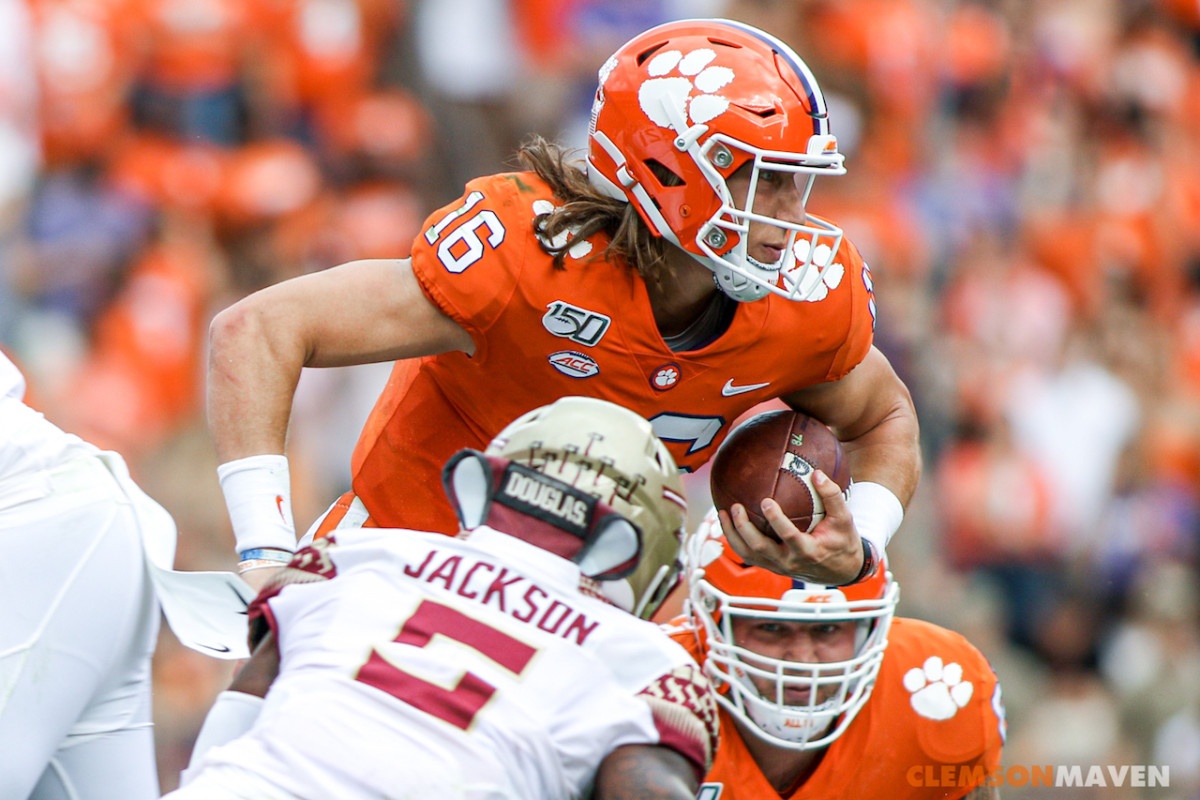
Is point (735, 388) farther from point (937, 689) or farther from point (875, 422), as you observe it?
point (937, 689)

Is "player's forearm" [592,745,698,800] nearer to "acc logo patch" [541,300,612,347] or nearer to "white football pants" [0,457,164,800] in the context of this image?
"white football pants" [0,457,164,800]

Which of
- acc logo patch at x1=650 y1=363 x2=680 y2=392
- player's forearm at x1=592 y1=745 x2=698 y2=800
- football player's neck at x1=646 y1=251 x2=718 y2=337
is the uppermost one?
player's forearm at x1=592 y1=745 x2=698 y2=800

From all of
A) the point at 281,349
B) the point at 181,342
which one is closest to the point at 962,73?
the point at 181,342

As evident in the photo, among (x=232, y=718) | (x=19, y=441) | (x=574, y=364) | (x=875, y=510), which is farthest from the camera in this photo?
(x=875, y=510)

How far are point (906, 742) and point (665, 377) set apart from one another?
103cm

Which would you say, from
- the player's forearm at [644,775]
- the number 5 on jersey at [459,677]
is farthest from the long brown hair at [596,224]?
the player's forearm at [644,775]

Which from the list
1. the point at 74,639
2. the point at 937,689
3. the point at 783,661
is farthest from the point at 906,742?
the point at 74,639

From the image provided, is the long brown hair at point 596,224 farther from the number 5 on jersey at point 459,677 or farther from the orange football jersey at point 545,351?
the number 5 on jersey at point 459,677

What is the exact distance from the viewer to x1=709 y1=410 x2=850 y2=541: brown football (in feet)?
11.0

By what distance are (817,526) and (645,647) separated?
1155mm

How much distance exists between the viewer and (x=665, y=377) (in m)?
3.26

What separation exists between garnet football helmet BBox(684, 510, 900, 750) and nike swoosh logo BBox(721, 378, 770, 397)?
41 cm

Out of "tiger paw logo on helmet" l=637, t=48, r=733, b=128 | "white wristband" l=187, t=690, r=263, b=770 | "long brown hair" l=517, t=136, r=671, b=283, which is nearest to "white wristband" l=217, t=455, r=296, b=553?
"white wristband" l=187, t=690, r=263, b=770

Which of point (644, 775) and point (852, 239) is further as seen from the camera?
point (852, 239)
